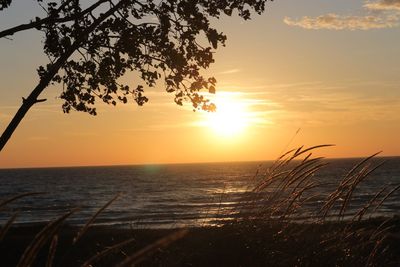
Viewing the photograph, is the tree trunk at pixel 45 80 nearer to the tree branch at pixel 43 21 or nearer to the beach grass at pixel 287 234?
the tree branch at pixel 43 21

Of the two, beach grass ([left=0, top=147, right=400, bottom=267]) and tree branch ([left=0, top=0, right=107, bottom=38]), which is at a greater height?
tree branch ([left=0, top=0, right=107, bottom=38])

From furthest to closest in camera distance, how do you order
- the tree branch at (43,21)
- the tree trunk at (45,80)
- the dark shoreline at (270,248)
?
the tree branch at (43,21)
the tree trunk at (45,80)
the dark shoreline at (270,248)

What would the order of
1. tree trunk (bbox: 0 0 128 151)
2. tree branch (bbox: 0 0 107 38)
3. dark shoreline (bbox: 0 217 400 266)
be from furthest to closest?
tree branch (bbox: 0 0 107 38), tree trunk (bbox: 0 0 128 151), dark shoreline (bbox: 0 217 400 266)

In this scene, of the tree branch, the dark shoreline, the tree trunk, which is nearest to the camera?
the dark shoreline

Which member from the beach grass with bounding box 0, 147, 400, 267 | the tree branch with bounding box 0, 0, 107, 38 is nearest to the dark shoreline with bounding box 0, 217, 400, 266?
the beach grass with bounding box 0, 147, 400, 267

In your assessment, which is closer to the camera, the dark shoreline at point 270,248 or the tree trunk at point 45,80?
the dark shoreline at point 270,248

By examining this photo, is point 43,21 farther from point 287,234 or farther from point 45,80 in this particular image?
point 287,234

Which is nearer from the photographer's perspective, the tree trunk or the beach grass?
the beach grass

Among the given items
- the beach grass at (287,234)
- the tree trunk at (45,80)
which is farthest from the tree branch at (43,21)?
the beach grass at (287,234)

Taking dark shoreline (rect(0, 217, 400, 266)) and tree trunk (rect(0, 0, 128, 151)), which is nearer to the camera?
dark shoreline (rect(0, 217, 400, 266))

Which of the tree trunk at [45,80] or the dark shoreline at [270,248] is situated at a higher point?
the tree trunk at [45,80]

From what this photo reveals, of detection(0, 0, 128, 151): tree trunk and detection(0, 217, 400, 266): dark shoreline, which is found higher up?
detection(0, 0, 128, 151): tree trunk

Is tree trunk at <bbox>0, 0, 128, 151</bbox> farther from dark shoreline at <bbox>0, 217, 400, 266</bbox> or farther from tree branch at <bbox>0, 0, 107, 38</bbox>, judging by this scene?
dark shoreline at <bbox>0, 217, 400, 266</bbox>

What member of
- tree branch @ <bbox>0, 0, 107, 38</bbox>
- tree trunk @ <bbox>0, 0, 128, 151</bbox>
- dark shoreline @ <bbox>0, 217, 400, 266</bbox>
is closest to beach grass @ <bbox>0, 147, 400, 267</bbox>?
dark shoreline @ <bbox>0, 217, 400, 266</bbox>
